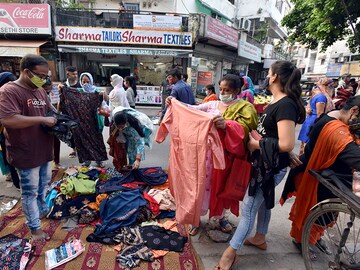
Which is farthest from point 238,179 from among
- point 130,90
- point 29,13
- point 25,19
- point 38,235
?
point 25,19

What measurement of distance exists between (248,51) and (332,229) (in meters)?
15.9

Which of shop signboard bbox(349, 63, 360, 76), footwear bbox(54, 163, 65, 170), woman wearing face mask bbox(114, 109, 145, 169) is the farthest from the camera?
shop signboard bbox(349, 63, 360, 76)

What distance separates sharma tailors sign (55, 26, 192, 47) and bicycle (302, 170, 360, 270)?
9899 mm

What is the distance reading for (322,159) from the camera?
1886mm

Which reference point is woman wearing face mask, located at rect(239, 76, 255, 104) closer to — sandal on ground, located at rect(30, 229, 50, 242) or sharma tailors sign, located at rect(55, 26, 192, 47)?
sandal on ground, located at rect(30, 229, 50, 242)

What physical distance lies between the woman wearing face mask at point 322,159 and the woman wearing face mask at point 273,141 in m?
0.25

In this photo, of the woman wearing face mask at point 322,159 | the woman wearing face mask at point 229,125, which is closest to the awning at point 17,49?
the woman wearing face mask at point 229,125

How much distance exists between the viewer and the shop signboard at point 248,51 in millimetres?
14727

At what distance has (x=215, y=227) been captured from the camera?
8.58 ft

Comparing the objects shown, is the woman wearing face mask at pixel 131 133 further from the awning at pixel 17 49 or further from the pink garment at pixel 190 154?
the awning at pixel 17 49

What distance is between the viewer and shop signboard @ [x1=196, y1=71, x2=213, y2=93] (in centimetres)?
1312

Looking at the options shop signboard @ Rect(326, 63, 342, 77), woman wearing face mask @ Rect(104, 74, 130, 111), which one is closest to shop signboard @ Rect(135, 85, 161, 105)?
woman wearing face mask @ Rect(104, 74, 130, 111)

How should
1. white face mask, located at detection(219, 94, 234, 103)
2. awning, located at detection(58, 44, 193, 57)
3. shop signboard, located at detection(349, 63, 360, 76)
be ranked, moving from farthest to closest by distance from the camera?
shop signboard, located at detection(349, 63, 360, 76)
awning, located at detection(58, 44, 193, 57)
white face mask, located at detection(219, 94, 234, 103)

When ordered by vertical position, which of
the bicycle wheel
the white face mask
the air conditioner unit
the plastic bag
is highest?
the air conditioner unit
